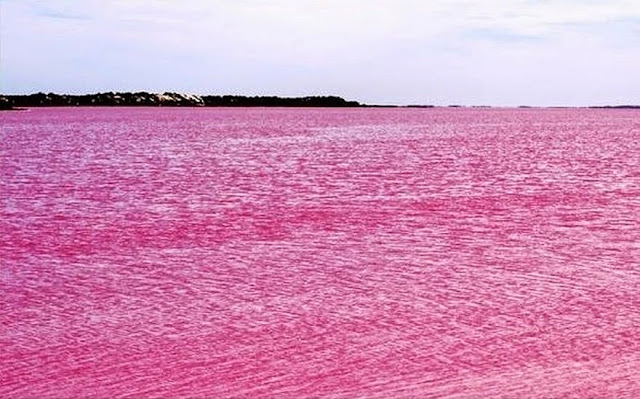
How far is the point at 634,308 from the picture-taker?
→ 1029cm

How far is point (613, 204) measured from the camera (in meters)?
20.3

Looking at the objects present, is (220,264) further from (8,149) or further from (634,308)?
(8,149)

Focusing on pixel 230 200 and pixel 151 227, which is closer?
pixel 151 227

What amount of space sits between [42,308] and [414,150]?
36.4 meters

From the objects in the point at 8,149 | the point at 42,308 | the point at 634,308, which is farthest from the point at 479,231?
the point at 8,149

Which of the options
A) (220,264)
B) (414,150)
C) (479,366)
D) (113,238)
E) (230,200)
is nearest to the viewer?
(479,366)

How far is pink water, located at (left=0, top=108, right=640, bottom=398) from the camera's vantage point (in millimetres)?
7984

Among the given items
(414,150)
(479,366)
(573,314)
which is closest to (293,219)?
(573,314)

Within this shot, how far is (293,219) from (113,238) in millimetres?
3444

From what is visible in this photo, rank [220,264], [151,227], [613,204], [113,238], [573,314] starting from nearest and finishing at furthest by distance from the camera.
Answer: [573,314]
[220,264]
[113,238]
[151,227]
[613,204]

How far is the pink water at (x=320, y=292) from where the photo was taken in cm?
798

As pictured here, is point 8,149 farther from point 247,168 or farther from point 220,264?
point 220,264

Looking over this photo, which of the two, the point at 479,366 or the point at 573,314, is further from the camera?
the point at 573,314

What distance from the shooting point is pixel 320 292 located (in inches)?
440
